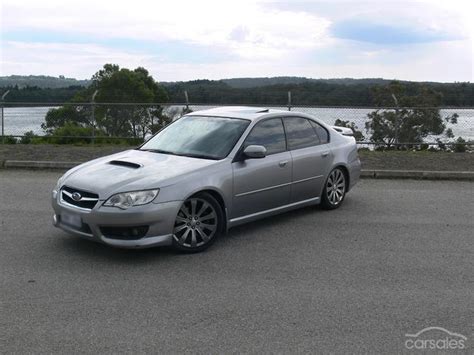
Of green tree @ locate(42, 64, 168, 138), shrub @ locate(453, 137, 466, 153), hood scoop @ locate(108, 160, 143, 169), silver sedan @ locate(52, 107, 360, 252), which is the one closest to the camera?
silver sedan @ locate(52, 107, 360, 252)

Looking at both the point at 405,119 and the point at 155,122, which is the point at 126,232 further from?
the point at 405,119

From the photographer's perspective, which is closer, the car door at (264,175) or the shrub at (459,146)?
the car door at (264,175)

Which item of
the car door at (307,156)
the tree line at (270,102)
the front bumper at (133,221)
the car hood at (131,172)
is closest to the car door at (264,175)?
the car door at (307,156)

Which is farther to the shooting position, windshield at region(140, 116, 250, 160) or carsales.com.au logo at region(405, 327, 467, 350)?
windshield at region(140, 116, 250, 160)

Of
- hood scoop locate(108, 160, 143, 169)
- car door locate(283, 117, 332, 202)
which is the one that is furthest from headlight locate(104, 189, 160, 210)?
car door locate(283, 117, 332, 202)

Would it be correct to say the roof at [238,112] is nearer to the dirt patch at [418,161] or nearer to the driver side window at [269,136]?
the driver side window at [269,136]

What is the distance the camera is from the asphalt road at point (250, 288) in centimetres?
402

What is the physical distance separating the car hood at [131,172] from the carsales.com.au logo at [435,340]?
2872 millimetres

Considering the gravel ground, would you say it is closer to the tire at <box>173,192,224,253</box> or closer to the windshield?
the windshield

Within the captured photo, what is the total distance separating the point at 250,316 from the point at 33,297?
184 centimetres

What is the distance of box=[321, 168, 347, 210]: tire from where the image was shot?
7.98m

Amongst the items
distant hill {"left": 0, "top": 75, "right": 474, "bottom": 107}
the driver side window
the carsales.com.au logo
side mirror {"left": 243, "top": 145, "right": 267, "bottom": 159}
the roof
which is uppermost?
distant hill {"left": 0, "top": 75, "right": 474, "bottom": 107}

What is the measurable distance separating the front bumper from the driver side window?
153 cm

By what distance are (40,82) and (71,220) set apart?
1194 centimetres
